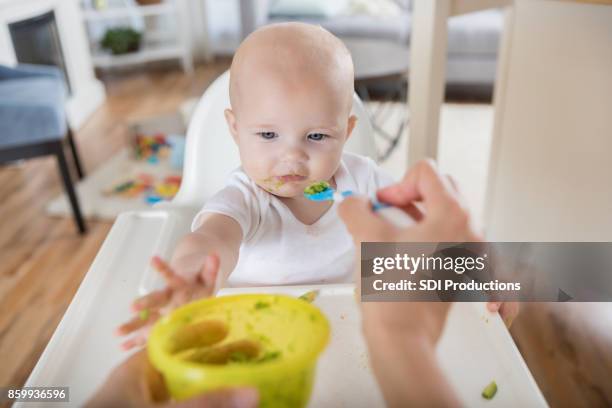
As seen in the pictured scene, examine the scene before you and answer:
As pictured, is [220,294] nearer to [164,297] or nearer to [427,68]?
[164,297]

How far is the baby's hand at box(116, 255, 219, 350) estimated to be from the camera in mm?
250

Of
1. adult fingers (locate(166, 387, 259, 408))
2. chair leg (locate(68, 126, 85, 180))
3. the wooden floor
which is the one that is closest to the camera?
adult fingers (locate(166, 387, 259, 408))

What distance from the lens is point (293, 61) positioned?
0.31 m

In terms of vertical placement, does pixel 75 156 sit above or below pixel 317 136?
below

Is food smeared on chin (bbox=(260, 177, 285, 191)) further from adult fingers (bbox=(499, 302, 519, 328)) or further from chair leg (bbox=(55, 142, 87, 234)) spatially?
chair leg (bbox=(55, 142, 87, 234))

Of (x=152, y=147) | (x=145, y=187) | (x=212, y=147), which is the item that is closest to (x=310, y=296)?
(x=212, y=147)

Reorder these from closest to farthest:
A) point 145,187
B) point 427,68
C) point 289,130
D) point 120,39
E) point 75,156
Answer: point 289,130 < point 427,68 < point 145,187 < point 75,156 < point 120,39

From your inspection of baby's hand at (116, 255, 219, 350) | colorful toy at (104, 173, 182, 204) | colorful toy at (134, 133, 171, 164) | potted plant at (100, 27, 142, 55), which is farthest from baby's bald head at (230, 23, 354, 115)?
potted plant at (100, 27, 142, 55)

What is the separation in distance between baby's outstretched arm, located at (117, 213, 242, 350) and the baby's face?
4cm

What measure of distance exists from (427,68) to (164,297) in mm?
314

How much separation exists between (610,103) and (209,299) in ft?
1.16

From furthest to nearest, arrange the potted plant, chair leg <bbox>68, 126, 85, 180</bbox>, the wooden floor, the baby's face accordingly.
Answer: the potted plant
chair leg <bbox>68, 126, 85, 180</bbox>
the wooden floor
the baby's face

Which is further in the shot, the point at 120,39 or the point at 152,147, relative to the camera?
the point at 120,39

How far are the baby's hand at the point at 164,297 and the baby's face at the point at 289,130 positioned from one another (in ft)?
0.26
